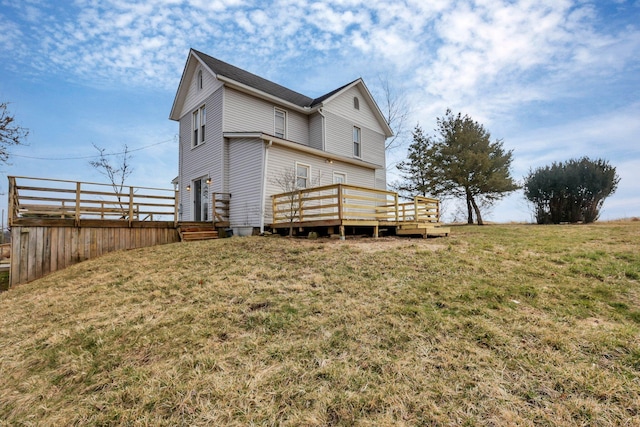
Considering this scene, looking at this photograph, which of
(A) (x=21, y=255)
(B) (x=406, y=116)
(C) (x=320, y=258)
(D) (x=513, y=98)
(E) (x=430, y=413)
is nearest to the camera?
(E) (x=430, y=413)

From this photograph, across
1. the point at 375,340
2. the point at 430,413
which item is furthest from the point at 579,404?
the point at 375,340

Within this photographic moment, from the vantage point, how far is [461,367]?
2803mm

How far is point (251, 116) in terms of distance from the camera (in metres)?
13.4

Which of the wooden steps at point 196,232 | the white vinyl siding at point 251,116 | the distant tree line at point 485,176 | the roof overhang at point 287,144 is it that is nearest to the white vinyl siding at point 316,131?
the white vinyl siding at point 251,116

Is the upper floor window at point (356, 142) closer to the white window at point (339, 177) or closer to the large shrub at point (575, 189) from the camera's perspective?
the white window at point (339, 177)

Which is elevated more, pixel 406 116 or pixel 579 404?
pixel 406 116

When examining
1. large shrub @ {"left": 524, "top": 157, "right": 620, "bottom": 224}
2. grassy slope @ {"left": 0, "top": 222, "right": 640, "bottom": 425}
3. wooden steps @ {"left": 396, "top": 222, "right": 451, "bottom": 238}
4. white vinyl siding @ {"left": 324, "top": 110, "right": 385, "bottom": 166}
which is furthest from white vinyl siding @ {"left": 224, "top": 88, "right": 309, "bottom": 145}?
large shrub @ {"left": 524, "top": 157, "right": 620, "bottom": 224}

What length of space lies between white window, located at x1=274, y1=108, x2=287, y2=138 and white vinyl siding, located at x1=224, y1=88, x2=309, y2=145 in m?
0.16

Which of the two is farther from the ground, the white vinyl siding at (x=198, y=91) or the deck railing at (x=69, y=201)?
the white vinyl siding at (x=198, y=91)

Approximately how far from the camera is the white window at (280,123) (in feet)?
47.0

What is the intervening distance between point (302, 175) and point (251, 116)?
379 centimetres

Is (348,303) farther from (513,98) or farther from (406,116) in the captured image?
(406,116)

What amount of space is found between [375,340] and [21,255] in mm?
10955

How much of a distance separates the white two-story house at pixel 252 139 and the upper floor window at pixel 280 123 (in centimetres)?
5
